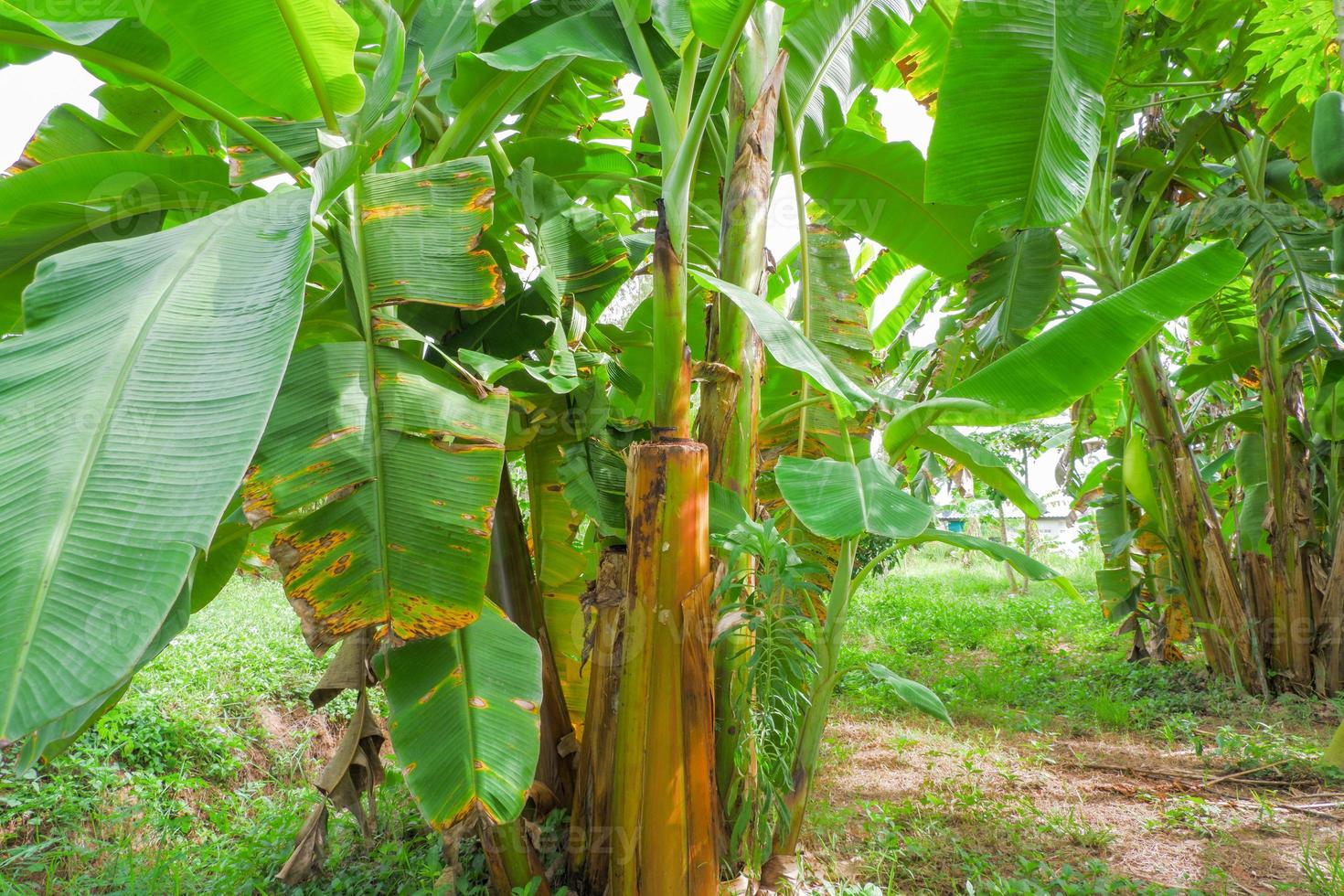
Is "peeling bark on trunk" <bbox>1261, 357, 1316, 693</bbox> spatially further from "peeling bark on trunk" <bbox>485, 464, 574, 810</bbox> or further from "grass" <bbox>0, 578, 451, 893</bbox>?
"grass" <bbox>0, 578, 451, 893</bbox>

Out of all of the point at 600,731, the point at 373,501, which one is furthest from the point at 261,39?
the point at 600,731

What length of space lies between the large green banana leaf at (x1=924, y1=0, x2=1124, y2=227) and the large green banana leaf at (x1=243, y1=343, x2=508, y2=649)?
1.23 meters

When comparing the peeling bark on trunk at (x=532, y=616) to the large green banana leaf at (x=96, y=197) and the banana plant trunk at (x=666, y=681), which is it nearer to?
the banana plant trunk at (x=666, y=681)

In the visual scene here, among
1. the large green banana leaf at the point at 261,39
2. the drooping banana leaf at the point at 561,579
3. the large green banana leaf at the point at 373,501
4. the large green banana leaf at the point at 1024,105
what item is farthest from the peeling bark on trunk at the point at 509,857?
the large green banana leaf at the point at 1024,105

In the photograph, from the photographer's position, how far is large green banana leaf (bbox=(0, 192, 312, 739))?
70 cm

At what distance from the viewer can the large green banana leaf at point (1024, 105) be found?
1.64m

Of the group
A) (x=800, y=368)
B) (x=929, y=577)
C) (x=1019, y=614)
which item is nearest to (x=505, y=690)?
(x=800, y=368)

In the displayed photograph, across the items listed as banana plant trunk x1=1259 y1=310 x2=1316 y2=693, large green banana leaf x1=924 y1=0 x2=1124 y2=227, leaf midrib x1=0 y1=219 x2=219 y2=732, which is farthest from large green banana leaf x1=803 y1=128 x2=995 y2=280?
banana plant trunk x1=1259 y1=310 x2=1316 y2=693

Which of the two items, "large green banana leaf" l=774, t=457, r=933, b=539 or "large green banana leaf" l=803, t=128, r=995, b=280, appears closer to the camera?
"large green banana leaf" l=774, t=457, r=933, b=539

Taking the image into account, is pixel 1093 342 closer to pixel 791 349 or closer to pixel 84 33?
pixel 791 349

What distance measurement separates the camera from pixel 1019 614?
261 inches

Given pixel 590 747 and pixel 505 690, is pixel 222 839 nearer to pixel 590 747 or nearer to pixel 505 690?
pixel 590 747

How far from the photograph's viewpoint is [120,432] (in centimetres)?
85

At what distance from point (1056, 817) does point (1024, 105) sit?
2074 mm
